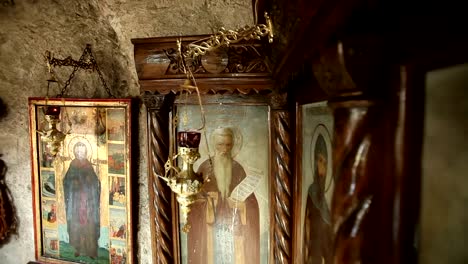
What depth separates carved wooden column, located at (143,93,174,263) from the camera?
1.11 metres

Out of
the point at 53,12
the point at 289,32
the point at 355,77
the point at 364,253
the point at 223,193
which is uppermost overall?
the point at 53,12

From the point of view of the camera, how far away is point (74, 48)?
1.38 meters

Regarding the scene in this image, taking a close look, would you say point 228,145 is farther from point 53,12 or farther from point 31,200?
point 31,200

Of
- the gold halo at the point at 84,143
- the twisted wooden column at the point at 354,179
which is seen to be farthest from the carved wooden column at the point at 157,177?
the twisted wooden column at the point at 354,179

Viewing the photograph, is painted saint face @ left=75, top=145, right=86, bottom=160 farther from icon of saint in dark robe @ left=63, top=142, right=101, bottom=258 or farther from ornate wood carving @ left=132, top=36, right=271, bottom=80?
ornate wood carving @ left=132, top=36, right=271, bottom=80

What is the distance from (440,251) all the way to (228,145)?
90cm

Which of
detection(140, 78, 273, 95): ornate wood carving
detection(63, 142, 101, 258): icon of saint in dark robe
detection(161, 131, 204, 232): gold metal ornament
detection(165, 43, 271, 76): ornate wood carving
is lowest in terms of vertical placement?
detection(63, 142, 101, 258): icon of saint in dark robe

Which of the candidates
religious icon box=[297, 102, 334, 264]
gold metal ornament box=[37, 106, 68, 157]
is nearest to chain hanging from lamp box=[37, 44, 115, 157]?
gold metal ornament box=[37, 106, 68, 157]

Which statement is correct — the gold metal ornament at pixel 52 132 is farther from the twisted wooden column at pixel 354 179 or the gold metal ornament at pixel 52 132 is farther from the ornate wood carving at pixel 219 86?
the twisted wooden column at pixel 354 179

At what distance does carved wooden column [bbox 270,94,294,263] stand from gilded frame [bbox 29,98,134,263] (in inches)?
27.4

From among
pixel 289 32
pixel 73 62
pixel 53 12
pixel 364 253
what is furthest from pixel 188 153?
pixel 53 12

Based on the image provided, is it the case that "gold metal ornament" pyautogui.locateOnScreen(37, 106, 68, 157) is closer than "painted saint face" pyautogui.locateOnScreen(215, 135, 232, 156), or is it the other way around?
"painted saint face" pyautogui.locateOnScreen(215, 135, 232, 156)

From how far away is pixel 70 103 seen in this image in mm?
1352

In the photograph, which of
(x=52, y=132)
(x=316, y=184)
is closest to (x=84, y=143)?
(x=52, y=132)
